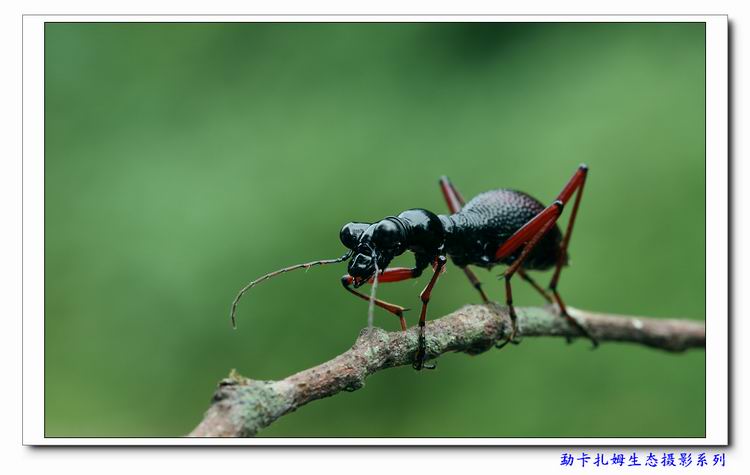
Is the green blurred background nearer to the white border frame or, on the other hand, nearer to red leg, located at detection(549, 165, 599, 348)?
the white border frame

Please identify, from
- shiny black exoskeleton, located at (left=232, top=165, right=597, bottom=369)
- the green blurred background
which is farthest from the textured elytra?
the green blurred background

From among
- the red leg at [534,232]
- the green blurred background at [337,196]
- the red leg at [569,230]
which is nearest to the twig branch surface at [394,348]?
the red leg at [569,230]

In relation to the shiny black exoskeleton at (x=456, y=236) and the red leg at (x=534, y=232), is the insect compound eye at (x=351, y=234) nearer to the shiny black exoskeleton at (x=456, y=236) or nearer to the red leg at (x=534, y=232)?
the shiny black exoskeleton at (x=456, y=236)

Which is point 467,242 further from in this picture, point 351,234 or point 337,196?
point 337,196

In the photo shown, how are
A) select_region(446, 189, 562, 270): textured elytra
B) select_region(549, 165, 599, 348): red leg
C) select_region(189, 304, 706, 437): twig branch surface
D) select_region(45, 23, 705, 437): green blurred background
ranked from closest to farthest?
select_region(189, 304, 706, 437): twig branch surface < select_region(446, 189, 562, 270): textured elytra < select_region(549, 165, 599, 348): red leg < select_region(45, 23, 705, 437): green blurred background

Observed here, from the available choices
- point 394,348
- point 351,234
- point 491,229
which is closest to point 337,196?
point 491,229
